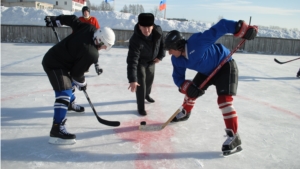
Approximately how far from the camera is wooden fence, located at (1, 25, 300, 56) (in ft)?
36.1

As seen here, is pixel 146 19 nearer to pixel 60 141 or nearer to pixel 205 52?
pixel 205 52

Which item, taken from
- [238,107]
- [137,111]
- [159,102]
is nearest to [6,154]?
[137,111]

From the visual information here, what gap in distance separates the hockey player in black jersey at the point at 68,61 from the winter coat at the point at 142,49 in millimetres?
542

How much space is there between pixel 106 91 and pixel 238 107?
2.16 m

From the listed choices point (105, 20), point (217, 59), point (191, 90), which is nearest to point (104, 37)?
point (191, 90)

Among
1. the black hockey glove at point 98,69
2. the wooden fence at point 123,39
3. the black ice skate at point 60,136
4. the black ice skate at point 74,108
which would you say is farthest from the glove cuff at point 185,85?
the wooden fence at point 123,39

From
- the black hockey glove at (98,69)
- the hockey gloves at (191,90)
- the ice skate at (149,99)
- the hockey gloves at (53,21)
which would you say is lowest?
the ice skate at (149,99)

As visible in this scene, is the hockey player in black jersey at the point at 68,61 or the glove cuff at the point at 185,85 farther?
the glove cuff at the point at 185,85

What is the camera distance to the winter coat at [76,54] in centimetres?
209

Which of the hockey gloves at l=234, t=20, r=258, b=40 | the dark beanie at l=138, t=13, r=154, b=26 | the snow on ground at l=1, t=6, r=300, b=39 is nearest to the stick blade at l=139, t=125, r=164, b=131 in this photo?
the dark beanie at l=138, t=13, r=154, b=26

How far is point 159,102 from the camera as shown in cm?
356

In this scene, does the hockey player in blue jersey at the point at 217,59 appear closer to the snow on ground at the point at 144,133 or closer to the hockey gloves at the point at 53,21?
the snow on ground at the point at 144,133

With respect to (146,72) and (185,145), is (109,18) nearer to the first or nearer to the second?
(146,72)

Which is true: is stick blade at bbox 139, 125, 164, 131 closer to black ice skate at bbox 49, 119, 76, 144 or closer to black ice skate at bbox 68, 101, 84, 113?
black ice skate at bbox 49, 119, 76, 144
